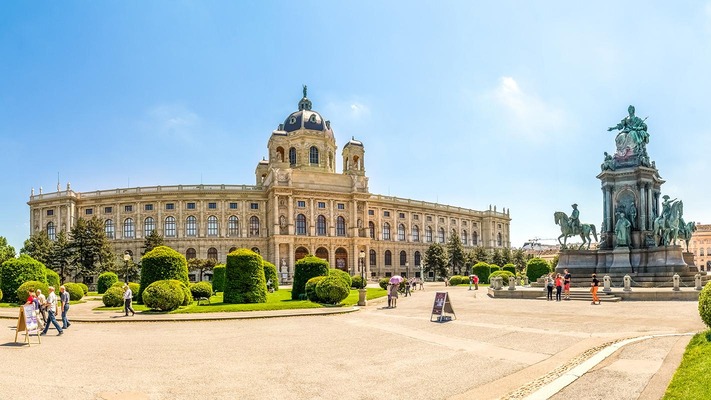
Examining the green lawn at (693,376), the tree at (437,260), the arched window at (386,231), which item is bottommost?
the tree at (437,260)

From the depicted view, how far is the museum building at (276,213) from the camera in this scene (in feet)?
253

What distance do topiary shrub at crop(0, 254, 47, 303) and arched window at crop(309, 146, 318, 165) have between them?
195 feet

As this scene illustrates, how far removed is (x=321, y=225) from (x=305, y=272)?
1951 inches

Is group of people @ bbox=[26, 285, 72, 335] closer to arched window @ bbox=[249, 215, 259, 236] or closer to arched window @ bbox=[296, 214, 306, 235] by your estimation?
arched window @ bbox=[296, 214, 306, 235]

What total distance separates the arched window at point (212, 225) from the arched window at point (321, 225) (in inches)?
623

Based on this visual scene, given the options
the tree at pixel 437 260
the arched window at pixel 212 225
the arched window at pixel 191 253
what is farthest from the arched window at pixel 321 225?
the arched window at pixel 191 253

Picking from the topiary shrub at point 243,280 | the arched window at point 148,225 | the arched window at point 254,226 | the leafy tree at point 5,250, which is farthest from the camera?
the arched window at point 254,226

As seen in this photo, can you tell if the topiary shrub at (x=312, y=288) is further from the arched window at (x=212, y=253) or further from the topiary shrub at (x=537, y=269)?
the arched window at (x=212, y=253)

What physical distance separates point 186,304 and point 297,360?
56.5ft

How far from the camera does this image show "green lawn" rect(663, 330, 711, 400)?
23.8 ft

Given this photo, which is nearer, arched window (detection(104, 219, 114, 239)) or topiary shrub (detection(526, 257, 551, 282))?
topiary shrub (detection(526, 257, 551, 282))

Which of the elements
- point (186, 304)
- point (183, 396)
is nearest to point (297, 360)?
point (183, 396)

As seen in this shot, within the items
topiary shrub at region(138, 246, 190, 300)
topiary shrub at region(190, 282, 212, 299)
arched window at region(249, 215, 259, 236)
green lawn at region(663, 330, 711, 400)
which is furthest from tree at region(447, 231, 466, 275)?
green lawn at region(663, 330, 711, 400)

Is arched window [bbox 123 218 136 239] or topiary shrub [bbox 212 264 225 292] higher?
arched window [bbox 123 218 136 239]
